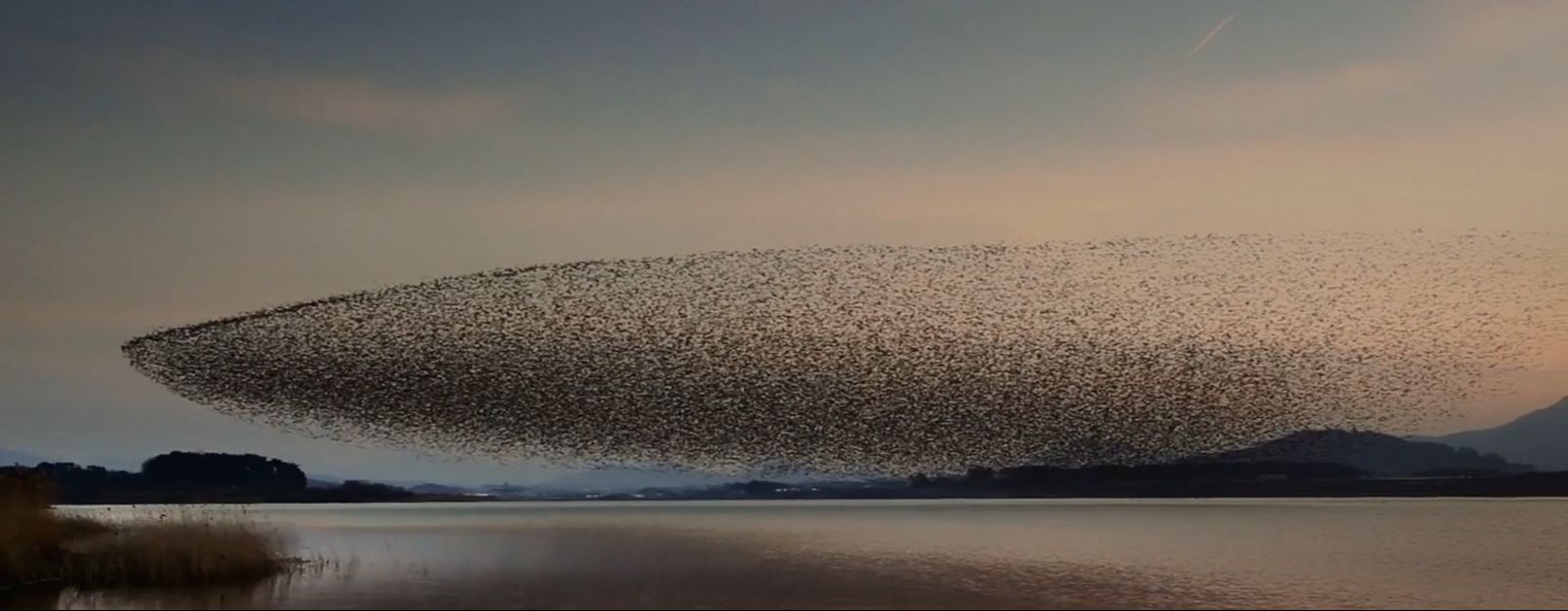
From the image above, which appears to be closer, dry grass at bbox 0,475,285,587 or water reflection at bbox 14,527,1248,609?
water reflection at bbox 14,527,1248,609

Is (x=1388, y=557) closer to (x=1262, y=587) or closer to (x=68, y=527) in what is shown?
(x=1262, y=587)

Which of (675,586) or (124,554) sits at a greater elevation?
(124,554)

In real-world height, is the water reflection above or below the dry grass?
below

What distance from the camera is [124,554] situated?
25375 mm

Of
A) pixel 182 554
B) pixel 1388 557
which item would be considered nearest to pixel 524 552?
pixel 182 554

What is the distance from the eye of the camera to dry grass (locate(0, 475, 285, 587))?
24.5 metres

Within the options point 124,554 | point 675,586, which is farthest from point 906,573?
point 124,554

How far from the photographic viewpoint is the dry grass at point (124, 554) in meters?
24.5

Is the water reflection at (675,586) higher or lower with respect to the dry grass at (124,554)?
lower

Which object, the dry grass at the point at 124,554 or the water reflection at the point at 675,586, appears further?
the dry grass at the point at 124,554

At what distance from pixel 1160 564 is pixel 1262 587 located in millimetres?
7691

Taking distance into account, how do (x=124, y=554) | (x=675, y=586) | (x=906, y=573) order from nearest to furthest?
(x=124, y=554) < (x=675, y=586) < (x=906, y=573)

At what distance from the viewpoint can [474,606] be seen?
856 inches

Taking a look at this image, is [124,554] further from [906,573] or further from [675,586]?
[906,573]
